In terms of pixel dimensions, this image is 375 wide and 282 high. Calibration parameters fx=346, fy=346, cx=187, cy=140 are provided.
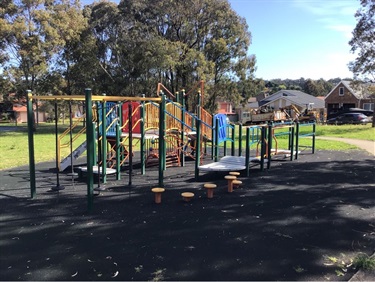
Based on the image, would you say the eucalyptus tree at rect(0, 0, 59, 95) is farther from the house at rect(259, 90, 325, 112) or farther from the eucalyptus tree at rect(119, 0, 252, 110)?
the house at rect(259, 90, 325, 112)

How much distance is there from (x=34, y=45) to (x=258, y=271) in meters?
27.6

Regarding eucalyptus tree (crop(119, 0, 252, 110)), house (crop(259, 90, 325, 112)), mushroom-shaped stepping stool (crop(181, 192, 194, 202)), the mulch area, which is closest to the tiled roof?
Answer: house (crop(259, 90, 325, 112))

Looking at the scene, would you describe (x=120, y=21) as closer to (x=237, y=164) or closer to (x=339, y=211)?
(x=237, y=164)

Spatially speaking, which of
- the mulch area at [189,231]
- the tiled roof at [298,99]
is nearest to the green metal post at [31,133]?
the mulch area at [189,231]

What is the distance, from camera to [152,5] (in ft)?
96.4

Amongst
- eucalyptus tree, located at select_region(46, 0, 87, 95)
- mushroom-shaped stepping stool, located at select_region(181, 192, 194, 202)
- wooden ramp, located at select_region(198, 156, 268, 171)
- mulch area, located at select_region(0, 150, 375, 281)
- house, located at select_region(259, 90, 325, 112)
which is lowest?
mulch area, located at select_region(0, 150, 375, 281)

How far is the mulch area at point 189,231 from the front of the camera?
136 inches

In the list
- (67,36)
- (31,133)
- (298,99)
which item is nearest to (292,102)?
(298,99)

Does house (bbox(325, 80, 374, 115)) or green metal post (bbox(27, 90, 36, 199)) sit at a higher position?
house (bbox(325, 80, 374, 115))

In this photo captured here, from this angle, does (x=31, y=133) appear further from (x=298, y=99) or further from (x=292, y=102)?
(x=298, y=99)

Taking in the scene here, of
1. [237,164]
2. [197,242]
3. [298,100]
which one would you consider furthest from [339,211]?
[298,100]

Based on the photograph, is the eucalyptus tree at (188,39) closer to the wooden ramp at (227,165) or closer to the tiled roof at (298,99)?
the wooden ramp at (227,165)

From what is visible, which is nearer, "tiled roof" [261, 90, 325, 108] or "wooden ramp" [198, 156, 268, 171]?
"wooden ramp" [198, 156, 268, 171]

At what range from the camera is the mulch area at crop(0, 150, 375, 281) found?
3.45 m
